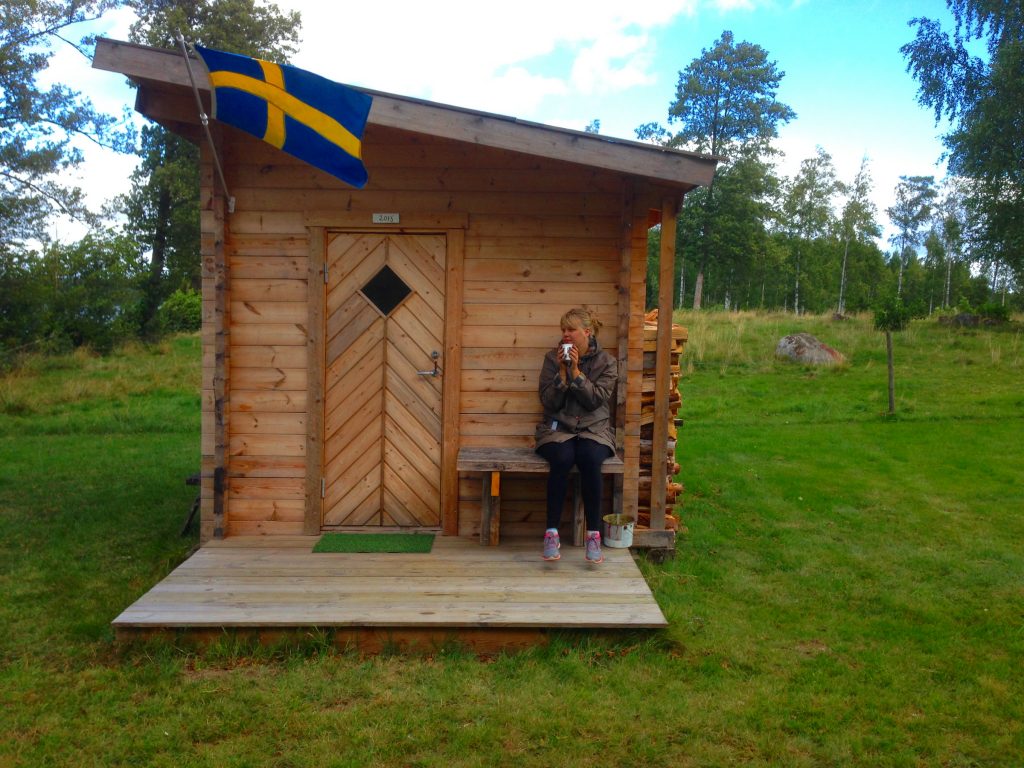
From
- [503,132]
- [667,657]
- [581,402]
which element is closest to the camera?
[667,657]

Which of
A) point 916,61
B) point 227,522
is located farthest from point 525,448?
point 916,61

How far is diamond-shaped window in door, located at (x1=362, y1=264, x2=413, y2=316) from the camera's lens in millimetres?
5492

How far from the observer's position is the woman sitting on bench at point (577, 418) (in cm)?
503

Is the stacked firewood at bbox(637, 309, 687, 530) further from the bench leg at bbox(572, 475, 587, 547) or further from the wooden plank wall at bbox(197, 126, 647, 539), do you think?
the bench leg at bbox(572, 475, 587, 547)

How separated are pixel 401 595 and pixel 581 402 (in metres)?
1.66

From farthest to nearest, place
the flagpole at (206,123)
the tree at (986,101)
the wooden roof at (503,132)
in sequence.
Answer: the tree at (986,101), the wooden roof at (503,132), the flagpole at (206,123)

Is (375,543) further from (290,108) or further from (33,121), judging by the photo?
(33,121)

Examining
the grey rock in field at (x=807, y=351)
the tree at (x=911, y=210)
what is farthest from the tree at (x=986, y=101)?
the tree at (x=911, y=210)

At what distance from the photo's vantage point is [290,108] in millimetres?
4379

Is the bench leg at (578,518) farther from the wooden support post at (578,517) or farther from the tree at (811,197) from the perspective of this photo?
the tree at (811,197)

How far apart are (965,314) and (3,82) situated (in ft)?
69.0

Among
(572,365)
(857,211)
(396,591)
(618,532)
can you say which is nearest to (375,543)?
(396,591)

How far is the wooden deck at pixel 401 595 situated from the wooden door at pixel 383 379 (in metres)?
0.47

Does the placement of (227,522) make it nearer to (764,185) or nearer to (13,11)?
(13,11)
